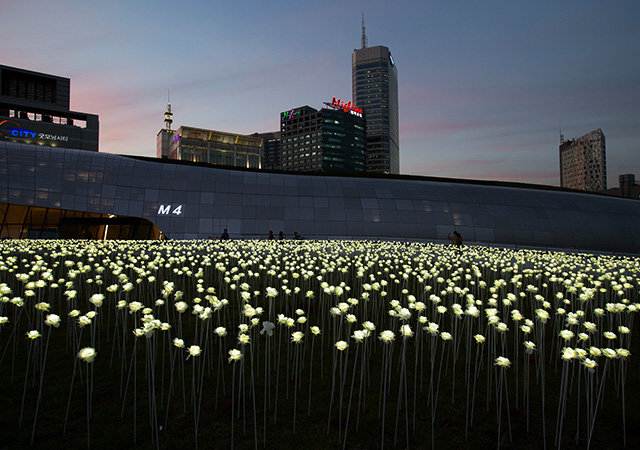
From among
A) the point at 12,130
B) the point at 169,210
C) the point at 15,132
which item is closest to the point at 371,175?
the point at 169,210

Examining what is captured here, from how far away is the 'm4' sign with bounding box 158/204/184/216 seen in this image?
1712 inches

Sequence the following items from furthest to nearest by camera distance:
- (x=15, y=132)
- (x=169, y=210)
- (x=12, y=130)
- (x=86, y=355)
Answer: (x=15, y=132), (x=12, y=130), (x=169, y=210), (x=86, y=355)

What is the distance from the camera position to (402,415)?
232 inches

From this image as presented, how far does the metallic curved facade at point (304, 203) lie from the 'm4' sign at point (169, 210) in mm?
113

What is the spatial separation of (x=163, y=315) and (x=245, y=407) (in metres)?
6.10

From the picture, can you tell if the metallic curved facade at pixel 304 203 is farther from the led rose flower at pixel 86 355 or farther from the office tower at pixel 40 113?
the office tower at pixel 40 113

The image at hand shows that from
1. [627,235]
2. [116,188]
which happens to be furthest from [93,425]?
[627,235]

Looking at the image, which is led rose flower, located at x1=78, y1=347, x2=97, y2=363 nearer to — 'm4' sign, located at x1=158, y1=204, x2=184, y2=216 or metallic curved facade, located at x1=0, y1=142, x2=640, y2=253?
metallic curved facade, located at x1=0, y1=142, x2=640, y2=253

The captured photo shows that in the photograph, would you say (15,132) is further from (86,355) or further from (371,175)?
(86,355)

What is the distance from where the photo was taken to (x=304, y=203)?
47469 millimetres

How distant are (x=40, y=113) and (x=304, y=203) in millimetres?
103062

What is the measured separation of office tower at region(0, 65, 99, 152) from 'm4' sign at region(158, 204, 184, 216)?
81.6 metres

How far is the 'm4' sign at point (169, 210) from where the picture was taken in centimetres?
4348

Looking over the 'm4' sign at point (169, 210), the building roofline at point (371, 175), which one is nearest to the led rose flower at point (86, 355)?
the 'm4' sign at point (169, 210)
